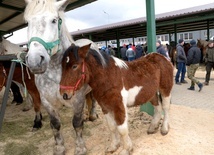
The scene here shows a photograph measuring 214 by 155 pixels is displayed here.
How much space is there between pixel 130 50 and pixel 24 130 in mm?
8934

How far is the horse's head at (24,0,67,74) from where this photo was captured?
2095 mm

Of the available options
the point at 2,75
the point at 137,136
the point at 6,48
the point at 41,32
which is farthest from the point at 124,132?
the point at 6,48

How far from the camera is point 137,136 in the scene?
140 inches

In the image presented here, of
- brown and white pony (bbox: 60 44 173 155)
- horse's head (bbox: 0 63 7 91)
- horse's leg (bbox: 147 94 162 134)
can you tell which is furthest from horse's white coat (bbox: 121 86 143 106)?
horse's head (bbox: 0 63 7 91)

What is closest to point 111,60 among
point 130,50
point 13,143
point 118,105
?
point 118,105

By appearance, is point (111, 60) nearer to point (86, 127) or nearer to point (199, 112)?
point (86, 127)

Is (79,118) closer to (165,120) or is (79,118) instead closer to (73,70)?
(73,70)

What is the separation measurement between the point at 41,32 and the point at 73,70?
53 centimetres

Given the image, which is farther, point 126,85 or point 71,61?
point 126,85

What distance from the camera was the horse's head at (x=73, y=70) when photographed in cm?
232

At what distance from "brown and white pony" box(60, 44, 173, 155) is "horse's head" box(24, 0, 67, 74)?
10.2 inches

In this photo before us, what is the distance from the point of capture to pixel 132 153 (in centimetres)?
296

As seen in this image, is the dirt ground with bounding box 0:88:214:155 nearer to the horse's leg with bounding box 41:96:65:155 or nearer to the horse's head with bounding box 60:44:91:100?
the horse's leg with bounding box 41:96:65:155

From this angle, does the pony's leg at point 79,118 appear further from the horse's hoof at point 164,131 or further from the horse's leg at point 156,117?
the horse's hoof at point 164,131
